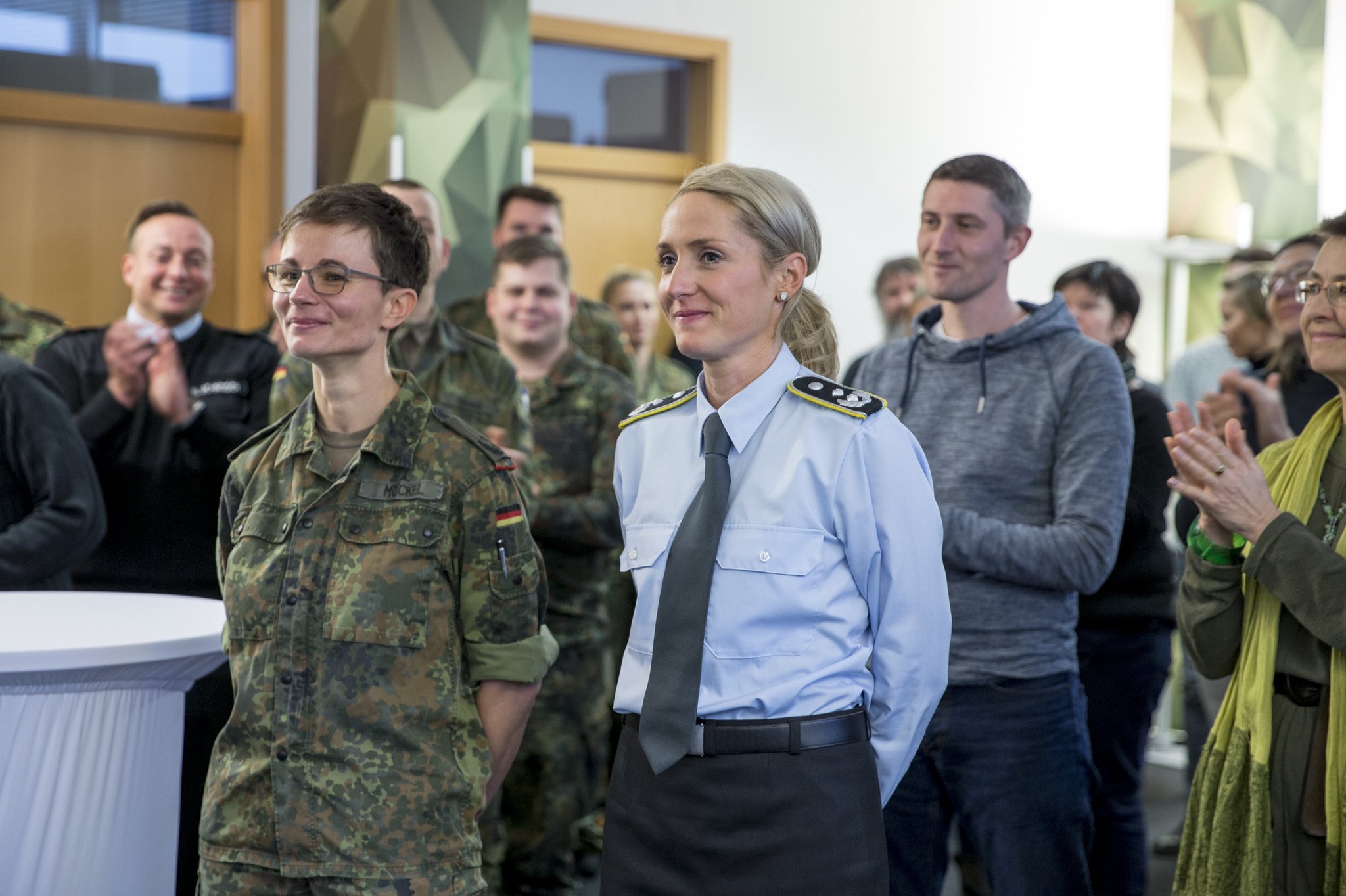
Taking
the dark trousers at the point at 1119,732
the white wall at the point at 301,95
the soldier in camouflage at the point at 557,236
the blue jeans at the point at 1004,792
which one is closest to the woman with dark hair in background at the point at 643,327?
the soldier in camouflage at the point at 557,236

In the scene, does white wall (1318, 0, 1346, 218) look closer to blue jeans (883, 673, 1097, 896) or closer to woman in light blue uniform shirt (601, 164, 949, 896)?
blue jeans (883, 673, 1097, 896)

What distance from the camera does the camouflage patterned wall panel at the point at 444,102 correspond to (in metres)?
4.46

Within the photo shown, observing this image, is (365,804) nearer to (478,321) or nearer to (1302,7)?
(478,321)

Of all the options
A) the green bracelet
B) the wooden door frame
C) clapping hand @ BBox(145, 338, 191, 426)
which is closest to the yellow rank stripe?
the green bracelet

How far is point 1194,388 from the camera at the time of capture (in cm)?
535

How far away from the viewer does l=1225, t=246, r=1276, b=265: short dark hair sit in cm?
471

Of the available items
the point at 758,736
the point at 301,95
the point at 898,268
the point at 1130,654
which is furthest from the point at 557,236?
the point at 758,736

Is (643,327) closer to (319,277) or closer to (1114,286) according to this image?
(1114,286)

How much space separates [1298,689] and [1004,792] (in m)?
0.48

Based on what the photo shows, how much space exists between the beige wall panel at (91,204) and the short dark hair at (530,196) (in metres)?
1.38

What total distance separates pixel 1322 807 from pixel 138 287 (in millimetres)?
2767

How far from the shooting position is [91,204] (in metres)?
4.79

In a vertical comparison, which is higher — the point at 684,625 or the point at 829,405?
the point at 829,405

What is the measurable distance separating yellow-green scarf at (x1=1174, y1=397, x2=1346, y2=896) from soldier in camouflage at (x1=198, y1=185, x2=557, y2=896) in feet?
3.42
